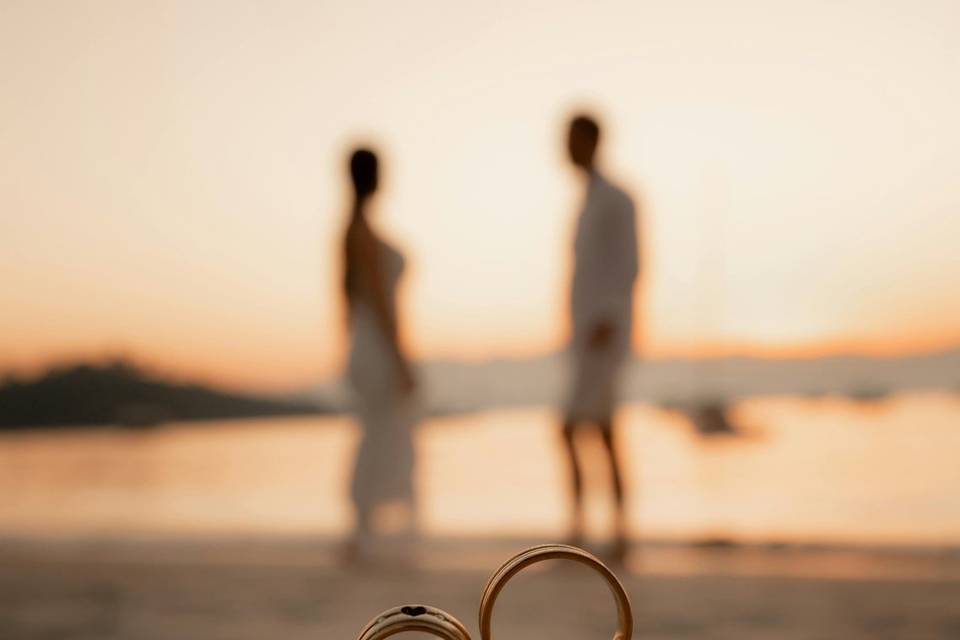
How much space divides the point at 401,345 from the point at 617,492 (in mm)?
1100

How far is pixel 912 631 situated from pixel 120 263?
12.7 metres

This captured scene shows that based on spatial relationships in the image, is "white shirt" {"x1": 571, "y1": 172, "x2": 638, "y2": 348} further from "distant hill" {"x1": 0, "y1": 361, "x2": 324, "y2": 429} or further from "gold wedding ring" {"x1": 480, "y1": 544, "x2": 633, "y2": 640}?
"distant hill" {"x1": 0, "y1": 361, "x2": 324, "y2": 429}

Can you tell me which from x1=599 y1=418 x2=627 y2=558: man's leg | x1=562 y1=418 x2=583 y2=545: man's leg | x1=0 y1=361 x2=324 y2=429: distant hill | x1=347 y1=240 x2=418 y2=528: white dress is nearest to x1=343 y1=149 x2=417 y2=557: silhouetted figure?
x1=347 y1=240 x2=418 y2=528: white dress

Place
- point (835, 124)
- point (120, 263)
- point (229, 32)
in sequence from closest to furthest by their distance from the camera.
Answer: point (229, 32), point (835, 124), point (120, 263)

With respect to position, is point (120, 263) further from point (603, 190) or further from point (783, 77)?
point (603, 190)

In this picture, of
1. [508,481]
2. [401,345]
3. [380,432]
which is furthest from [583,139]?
[508,481]

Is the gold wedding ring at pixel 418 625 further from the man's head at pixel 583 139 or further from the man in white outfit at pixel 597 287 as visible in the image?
the man's head at pixel 583 139

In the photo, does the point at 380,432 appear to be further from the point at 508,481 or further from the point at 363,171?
the point at 508,481

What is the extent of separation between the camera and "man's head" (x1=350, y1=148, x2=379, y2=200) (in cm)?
388

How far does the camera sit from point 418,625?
56 centimetres

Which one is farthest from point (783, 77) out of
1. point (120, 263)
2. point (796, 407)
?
point (796, 407)

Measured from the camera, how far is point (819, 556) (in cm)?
382

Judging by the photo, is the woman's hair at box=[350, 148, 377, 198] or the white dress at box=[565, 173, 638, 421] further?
the woman's hair at box=[350, 148, 377, 198]

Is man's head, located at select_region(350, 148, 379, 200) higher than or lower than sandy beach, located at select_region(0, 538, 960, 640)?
higher
